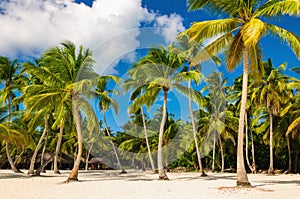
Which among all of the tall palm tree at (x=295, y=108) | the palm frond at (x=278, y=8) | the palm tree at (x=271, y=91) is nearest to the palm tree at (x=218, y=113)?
the palm tree at (x=271, y=91)

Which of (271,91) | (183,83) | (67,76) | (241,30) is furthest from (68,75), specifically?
(271,91)

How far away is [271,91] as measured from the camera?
23234 millimetres

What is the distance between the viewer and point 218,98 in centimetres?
2898

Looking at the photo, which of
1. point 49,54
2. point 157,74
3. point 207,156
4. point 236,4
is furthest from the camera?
point 207,156

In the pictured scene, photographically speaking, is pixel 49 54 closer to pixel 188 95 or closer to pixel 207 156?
pixel 188 95

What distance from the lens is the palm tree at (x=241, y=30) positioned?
11.1m

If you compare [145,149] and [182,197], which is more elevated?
[145,149]

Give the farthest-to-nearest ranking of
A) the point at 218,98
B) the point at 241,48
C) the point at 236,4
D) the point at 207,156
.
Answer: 1. the point at 207,156
2. the point at 218,98
3. the point at 241,48
4. the point at 236,4

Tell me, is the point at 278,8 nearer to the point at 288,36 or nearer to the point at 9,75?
the point at 288,36

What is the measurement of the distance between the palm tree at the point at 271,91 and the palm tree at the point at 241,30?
34.5 ft

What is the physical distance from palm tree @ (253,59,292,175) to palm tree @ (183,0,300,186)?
34.5ft

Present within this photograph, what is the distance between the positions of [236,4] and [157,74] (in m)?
6.58

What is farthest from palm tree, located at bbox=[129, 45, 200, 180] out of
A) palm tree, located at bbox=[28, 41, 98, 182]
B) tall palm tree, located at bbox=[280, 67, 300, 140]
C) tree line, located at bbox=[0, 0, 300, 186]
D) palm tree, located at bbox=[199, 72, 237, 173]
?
palm tree, located at bbox=[199, 72, 237, 173]

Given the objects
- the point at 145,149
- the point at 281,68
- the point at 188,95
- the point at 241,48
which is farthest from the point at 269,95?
the point at 145,149
